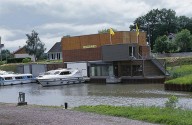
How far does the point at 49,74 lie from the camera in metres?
66.6

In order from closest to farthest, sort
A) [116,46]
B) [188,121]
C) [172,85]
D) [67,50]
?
[188,121] → [172,85] → [116,46] → [67,50]

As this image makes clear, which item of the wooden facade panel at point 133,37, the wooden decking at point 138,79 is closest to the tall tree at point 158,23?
the wooden facade panel at point 133,37

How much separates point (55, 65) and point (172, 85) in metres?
40.7

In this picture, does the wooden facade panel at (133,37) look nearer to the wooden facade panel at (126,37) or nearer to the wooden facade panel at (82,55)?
the wooden facade panel at (126,37)

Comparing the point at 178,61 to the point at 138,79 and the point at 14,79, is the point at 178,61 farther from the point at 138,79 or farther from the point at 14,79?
the point at 14,79

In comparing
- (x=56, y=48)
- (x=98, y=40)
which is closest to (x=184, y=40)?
(x=56, y=48)

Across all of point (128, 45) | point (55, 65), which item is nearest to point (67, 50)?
point (55, 65)

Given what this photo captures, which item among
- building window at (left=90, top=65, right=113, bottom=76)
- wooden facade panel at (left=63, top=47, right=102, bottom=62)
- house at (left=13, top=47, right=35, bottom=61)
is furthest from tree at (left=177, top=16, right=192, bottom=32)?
building window at (left=90, top=65, right=113, bottom=76)

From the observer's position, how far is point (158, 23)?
157m

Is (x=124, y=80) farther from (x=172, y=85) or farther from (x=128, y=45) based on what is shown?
(x=172, y=85)

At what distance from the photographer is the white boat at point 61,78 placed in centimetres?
6291

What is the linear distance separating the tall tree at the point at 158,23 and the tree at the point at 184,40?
1525 inches

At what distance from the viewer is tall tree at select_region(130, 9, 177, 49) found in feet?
502

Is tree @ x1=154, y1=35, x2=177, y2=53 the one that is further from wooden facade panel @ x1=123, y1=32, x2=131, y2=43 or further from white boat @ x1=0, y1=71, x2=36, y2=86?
white boat @ x1=0, y1=71, x2=36, y2=86
